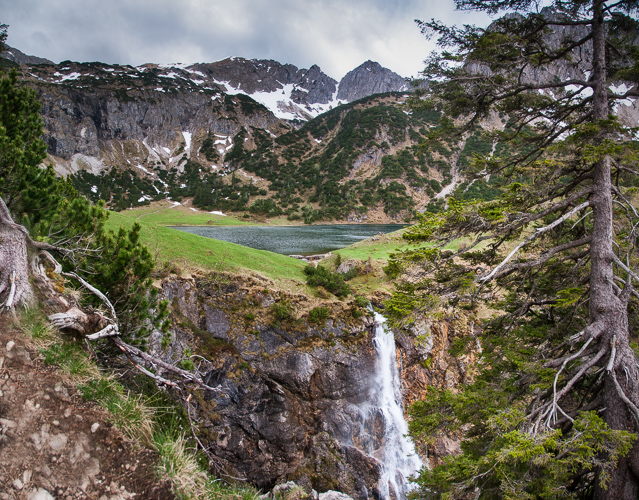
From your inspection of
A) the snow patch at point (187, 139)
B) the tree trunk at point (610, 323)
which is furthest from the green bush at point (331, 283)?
the snow patch at point (187, 139)

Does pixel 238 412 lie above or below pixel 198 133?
below

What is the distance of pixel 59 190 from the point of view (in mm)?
7395

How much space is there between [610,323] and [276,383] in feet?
33.8

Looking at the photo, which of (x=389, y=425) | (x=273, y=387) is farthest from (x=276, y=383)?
(x=389, y=425)

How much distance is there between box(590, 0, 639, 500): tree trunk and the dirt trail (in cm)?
532

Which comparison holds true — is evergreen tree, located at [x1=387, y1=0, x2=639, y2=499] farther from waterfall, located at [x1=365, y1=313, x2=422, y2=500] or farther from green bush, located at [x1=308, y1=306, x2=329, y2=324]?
green bush, located at [x1=308, y1=306, x2=329, y2=324]

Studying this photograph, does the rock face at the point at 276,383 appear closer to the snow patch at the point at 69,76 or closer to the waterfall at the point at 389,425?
the waterfall at the point at 389,425

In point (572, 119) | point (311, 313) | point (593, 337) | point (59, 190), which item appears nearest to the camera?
point (593, 337)

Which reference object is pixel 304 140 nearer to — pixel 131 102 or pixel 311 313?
pixel 131 102

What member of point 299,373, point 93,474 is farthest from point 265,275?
point 93,474

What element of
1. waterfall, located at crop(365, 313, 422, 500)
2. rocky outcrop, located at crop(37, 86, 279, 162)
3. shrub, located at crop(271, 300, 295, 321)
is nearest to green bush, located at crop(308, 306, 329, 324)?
shrub, located at crop(271, 300, 295, 321)

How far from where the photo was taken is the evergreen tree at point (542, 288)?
339cm

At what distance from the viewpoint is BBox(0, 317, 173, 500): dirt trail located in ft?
8.61

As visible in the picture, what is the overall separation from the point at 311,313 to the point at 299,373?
248 centimetres
